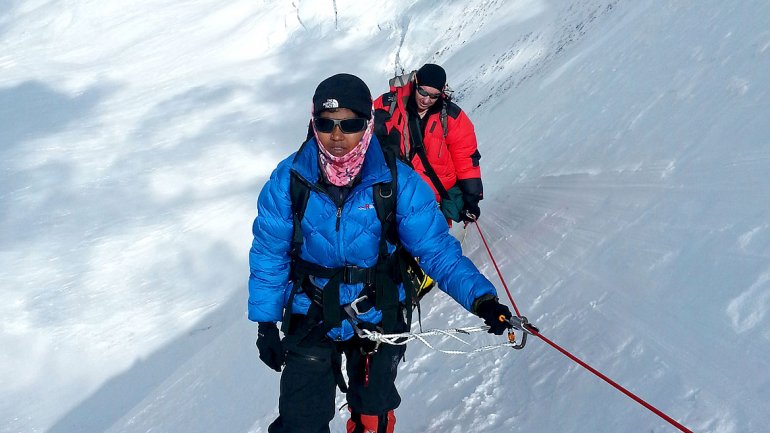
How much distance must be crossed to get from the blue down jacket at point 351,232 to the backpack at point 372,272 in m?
0.03

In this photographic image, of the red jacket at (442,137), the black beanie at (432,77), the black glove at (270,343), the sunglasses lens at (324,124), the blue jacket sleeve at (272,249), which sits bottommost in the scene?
the red jacket at (442,137)

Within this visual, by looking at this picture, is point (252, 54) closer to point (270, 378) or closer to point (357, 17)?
point (357, 17)

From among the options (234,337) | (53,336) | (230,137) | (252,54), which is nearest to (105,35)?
(252,54)

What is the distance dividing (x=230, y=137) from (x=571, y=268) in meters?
19.2

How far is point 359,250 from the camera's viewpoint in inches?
126

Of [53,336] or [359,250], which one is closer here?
[359,250]

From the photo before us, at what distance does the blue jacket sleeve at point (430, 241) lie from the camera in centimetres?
316

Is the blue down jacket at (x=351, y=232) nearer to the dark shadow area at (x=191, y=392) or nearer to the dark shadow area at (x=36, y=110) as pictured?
the dark shadow area at (x=191, y=392)

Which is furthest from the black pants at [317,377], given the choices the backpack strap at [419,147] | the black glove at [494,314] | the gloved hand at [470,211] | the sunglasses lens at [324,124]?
the gloved hand at [470,211]

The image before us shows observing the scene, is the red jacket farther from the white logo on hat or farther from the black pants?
the white logo on hat

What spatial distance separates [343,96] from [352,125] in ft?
0.44

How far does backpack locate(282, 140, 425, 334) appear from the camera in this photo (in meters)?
3.13

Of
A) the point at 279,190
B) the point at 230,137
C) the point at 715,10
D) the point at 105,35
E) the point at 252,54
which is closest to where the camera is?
the point at 279,190

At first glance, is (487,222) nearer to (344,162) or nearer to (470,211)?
(470,211)
